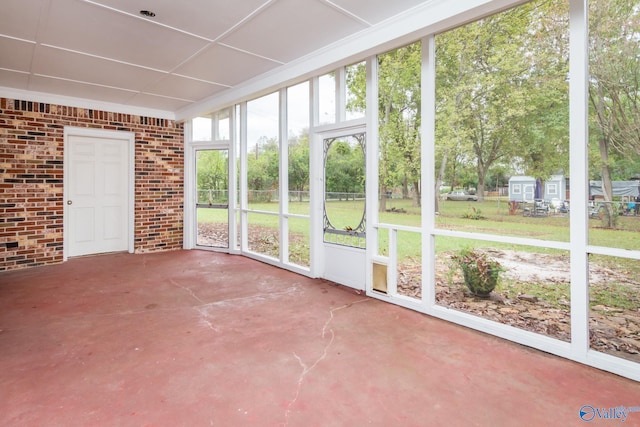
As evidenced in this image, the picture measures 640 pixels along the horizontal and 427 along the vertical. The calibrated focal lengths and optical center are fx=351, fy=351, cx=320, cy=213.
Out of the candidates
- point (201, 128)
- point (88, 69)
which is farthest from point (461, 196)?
point (201, 128)

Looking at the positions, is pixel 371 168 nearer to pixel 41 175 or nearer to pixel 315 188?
pixel 315 188

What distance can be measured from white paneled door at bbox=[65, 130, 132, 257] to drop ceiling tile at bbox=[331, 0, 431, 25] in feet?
16.1

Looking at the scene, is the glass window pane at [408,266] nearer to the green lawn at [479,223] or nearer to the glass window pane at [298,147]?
the green lawn at [479,223]

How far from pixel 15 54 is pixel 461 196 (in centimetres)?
492

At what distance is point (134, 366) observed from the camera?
7.86ft

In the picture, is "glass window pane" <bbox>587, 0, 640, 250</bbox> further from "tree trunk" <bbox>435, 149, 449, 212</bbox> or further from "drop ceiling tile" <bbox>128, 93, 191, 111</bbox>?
"drop ceiling tile" <bbox>128, 93, 191, 111</bbox>

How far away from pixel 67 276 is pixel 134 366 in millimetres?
3166

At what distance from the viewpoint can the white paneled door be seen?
5742mm

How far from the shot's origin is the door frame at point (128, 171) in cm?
558

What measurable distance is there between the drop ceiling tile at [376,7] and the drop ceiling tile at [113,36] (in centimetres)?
157

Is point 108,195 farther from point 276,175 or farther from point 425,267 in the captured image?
point 425,267

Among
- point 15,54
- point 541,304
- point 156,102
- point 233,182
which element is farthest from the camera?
point 233,182

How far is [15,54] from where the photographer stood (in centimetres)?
383

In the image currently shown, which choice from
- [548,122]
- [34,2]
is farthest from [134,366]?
[548,122]
